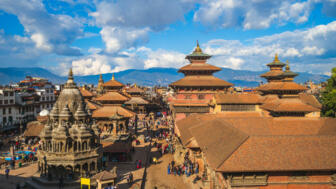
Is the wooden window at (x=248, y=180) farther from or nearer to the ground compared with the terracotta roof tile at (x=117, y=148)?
farther from the ground

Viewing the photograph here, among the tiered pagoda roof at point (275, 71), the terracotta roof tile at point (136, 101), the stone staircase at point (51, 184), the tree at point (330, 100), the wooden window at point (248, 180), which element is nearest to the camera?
the wooden window at point (248, 180)

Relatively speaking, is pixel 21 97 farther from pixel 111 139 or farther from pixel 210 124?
Answer: pixel 210 124

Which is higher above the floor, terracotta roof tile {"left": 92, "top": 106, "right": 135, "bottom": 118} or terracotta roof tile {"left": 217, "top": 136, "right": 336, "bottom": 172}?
terracotta roof tile {"left": 92, "top": 106, "right": 135, "bottom": 118}

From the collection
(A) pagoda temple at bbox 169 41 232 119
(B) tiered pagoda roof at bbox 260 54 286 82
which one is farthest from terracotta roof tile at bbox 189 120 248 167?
(B) tiered pagoda roof at bbox 260 54 286 82

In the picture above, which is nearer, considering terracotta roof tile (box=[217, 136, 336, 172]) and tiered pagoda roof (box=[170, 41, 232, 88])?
terracotta roof tile (box=[217, 136, 336, 172])

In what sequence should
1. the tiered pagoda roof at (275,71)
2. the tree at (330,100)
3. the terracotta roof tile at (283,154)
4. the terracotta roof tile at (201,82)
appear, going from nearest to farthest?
the terracotta roof tile at (283,154)
the tree at (330,100)
the terracotta roof tile at (201,82)
the tiered pagoda roof at (275,71)

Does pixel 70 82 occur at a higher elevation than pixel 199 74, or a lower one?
lower

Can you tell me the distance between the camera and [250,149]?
1711cm

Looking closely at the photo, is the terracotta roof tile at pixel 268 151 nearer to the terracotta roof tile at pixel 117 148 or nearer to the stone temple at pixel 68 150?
the stone temple at pixel 68 150

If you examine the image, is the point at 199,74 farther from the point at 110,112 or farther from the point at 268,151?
the point at 268,151

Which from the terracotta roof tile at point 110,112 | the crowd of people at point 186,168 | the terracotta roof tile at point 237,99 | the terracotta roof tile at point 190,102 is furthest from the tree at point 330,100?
the terracotta roof tile at point 110,112

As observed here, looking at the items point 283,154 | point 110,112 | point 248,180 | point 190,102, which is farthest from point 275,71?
point 248,180

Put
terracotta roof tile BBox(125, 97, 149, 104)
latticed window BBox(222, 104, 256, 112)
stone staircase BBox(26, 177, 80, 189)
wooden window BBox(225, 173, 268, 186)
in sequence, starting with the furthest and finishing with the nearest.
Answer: terracotta roof tile BBox(125, 97, 149, 104)
latticed window BBox(222, 104, 256, 112)
stone staircase BBox(26, 177, 80, 189)
wooden window BBox(225, 173, 268, 186)

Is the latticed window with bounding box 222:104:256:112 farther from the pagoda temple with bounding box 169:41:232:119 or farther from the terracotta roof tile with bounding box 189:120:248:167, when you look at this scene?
the terracotta roof tile with bounding box 189:120:248:167
